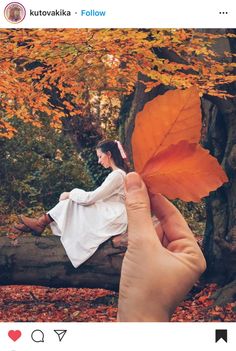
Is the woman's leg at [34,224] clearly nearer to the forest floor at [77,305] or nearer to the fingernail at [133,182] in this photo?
the forest floor at [77,305]

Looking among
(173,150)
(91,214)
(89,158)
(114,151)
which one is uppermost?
(173,150)

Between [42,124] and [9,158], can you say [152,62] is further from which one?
[9,158]

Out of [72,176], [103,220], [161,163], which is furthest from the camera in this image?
[72,176]

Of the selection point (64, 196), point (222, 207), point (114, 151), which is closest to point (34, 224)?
point (64, 196)

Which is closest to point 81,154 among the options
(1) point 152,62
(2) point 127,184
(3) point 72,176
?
(3) point 72,176

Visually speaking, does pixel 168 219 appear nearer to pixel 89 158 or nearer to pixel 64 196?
pixel 64 196

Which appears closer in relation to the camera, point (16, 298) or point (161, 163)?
point (161, 163)
